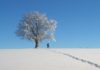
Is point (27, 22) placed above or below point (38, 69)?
above

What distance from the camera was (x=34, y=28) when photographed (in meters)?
66.0

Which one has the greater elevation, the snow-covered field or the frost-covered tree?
Answer: the frost-covered tree

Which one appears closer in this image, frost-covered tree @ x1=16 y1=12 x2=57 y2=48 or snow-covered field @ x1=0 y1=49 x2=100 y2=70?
snow-covered field @ x1=0 y1=49 x2=100 y2=70

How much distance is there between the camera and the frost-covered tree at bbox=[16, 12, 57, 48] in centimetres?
6531

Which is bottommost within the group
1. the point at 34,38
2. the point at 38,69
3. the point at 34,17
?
the point at 38,69

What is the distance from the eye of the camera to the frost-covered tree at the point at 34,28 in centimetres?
6531

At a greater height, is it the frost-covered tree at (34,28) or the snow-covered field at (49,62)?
the frost-covered tree at (34,28)

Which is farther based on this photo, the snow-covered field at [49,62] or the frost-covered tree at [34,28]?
the frost-covered tree at [34,28]

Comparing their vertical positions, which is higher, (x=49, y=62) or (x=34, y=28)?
(x=34, y=28)

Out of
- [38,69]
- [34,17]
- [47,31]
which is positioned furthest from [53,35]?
[38,69]

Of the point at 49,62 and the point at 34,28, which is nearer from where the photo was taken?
the point at 49,62

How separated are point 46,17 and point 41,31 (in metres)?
4.75

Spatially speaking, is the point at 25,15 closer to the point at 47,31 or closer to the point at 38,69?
the point at 47,31

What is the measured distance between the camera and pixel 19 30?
217 feet
